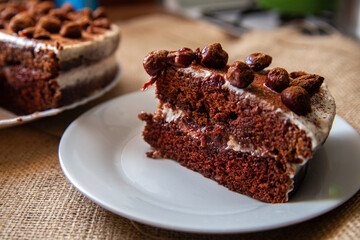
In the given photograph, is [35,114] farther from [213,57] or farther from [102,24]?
[213,57]

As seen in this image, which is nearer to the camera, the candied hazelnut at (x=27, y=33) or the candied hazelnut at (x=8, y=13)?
the candied hazelnut at (x=27, y=33)

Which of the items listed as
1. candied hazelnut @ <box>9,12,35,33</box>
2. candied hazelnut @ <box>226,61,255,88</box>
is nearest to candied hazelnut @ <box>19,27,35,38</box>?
candied hazelnut @ <box>9,12,35,33</box>

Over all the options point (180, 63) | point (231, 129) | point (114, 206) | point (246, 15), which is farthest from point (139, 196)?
point (246, 15)

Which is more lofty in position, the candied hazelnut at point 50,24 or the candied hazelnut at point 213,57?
the candied hazelnut at point 213,57

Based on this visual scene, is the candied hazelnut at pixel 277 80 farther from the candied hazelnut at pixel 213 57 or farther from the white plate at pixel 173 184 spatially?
the white plate at pixel 173 184

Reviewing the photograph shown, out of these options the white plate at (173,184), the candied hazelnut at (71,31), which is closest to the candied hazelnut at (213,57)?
the white plate at (173,184)

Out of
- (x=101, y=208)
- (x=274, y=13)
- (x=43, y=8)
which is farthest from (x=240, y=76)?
(x=274, y=13)
